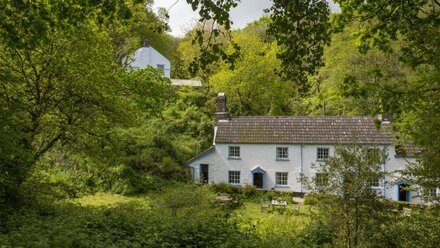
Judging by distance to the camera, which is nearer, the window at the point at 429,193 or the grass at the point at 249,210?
the window at the point at 429,193

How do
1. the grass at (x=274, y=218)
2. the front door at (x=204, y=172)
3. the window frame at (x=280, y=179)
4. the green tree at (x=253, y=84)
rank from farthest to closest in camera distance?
the green tree at (x=253, y=84), the front door at (x=204, y=172), the window frame at (x=280, y=179), the grass at (x=274, y=218)

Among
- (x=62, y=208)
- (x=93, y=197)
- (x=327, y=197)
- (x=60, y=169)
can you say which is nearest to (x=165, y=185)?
(x=93, y=197)

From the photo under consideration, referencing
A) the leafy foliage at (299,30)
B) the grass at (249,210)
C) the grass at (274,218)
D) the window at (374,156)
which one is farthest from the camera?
the grass at (249,210)

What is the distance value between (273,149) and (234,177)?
13.8 ft

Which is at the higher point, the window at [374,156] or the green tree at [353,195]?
the window at [374,156]

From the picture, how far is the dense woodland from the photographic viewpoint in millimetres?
6293

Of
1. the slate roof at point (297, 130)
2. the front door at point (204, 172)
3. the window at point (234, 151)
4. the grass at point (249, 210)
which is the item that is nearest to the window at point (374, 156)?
the grass at point (249, 210)

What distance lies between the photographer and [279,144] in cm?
3186

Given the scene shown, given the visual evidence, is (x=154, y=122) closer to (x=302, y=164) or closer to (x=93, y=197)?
(x=93, y=197)

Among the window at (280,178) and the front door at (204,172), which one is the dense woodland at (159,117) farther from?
the window at (280,178)

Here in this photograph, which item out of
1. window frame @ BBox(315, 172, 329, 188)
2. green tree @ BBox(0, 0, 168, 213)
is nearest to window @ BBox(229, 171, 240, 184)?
green tree @ BBox(0, 0, 168, 213)

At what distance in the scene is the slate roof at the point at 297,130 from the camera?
30828 millimetres

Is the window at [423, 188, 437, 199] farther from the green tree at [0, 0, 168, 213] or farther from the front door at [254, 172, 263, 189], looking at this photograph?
the front door at [254, 172, 263, 189]

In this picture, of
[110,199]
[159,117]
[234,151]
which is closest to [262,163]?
[234,151]
